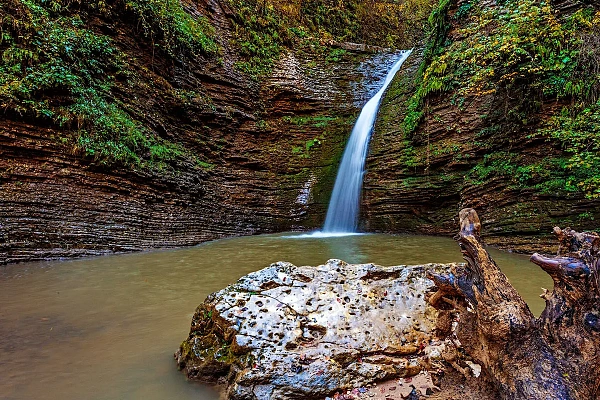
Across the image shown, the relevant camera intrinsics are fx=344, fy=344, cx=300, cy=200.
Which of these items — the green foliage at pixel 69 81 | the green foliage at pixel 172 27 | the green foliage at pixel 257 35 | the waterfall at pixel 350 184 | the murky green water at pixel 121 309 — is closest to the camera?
the murky green water at pixel 121 309

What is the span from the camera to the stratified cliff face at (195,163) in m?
6.71

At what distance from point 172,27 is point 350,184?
306 inches

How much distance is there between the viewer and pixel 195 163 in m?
10.6

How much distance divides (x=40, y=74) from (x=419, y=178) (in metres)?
9.73

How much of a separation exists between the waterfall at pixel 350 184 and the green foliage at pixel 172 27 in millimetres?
6203

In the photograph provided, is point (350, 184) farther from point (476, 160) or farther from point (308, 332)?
point (308, 332)

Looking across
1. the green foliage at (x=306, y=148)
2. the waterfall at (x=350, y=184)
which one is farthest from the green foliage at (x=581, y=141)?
the green foliage at (x=306, y=148)

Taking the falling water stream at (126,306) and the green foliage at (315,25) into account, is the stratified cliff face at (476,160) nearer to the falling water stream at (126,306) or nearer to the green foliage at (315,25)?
the falling water stream at (126,306)

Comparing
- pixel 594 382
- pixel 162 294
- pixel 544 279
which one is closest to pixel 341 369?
pixel 594 382

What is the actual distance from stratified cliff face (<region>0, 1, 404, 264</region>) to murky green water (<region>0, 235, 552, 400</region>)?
0.98 metres

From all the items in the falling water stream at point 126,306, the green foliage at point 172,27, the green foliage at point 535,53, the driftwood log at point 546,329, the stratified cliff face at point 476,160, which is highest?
the green foliage at point 172,27

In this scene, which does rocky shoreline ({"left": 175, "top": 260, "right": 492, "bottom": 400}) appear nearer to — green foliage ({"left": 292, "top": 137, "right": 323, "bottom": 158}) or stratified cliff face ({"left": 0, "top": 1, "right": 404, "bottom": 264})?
stratified cliff face ({"left": 0, "top": 1, "right": 404, "bottom": 264})

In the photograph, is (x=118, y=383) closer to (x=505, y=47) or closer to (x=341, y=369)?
(x=341, y=369)

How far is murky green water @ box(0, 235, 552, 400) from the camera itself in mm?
2334
